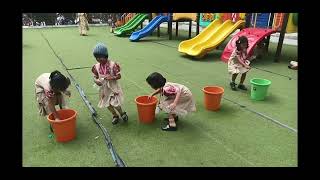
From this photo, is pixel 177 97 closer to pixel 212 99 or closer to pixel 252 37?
pixel 212 99

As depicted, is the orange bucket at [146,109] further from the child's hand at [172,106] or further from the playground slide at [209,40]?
the playground slide at [209,40]

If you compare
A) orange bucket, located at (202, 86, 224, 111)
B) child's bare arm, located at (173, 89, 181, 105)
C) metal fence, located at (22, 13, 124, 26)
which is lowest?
orange bucket, located at (202, 86, 224, 111)

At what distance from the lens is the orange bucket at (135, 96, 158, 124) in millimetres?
3475

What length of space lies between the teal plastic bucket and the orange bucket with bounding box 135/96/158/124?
162 centimetres

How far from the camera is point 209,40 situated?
26.0ft

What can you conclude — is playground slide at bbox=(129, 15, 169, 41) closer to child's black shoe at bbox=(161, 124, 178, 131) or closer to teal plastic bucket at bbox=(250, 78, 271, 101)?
teal plastic bucket at bbox=(250, 78, 271, 101)

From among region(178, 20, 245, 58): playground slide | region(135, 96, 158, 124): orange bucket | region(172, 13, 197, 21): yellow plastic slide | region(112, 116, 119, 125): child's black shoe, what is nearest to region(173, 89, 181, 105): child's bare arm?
region(135, 96, 158, 124): orange bucket

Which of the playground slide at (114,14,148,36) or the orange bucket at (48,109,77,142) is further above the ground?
the playground slide at (114,14,148,36)

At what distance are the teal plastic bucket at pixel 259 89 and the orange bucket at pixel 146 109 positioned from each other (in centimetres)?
162

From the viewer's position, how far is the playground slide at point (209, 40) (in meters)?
7.32

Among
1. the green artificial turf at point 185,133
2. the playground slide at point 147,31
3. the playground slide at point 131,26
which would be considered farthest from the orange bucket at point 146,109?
the playground slide at point 131,26

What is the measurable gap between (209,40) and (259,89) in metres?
3.92
